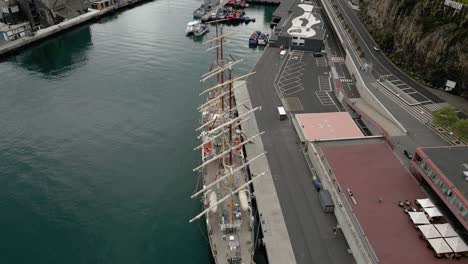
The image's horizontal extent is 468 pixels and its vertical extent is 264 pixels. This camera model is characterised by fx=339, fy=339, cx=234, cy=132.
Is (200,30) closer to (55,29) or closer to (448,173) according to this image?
(55,29)

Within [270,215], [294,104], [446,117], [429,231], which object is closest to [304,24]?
[294,104]

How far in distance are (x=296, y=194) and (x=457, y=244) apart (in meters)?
22.8

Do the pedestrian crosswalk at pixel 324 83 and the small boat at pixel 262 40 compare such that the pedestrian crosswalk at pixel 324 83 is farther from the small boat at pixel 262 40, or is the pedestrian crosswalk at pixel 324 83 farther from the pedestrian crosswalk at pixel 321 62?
the small boat at pixel 262 40

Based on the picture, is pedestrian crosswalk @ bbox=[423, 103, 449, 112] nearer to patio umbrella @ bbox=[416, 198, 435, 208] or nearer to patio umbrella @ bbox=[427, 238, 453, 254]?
patio umbrella @ bbox=[416, 198, 435, 208]

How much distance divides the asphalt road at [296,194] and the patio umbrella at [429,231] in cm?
1022

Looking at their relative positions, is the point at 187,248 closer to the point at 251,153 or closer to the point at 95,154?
the point at 251,153

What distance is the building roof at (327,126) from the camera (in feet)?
226

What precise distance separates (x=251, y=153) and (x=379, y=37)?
69.3 metres

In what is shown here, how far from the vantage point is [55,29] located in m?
134

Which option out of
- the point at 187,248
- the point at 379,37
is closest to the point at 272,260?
the point at 187,248

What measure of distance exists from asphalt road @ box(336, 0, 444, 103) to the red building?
2778 centimetres

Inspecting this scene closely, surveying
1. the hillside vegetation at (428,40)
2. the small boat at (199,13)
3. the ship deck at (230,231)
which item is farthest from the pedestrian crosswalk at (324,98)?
the small boat at (199,13)

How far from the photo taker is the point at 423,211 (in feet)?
162

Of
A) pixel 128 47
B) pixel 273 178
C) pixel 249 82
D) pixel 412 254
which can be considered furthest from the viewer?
pixel 128 47
